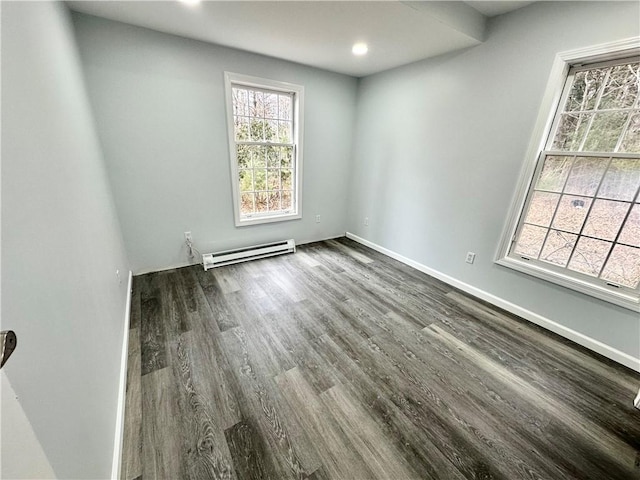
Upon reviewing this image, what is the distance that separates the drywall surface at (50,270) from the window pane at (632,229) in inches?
116

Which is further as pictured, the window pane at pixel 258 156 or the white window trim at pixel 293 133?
the window pane at pixel 258 156

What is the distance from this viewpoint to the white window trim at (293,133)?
8.69 feet

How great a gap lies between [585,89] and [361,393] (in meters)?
2.63

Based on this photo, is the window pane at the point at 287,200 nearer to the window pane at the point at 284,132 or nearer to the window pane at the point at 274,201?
the window pane at the point at 274,201

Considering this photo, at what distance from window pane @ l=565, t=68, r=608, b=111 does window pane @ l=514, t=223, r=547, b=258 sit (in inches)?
36.6

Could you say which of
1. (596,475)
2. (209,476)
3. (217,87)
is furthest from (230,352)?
(217,87)

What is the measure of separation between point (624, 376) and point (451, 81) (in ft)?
8.93

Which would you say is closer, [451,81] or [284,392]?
[284,392]

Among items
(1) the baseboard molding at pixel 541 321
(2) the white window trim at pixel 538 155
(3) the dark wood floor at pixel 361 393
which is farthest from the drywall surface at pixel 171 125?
(2) the white window trim at pixel 538 155

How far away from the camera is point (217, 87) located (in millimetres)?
2564

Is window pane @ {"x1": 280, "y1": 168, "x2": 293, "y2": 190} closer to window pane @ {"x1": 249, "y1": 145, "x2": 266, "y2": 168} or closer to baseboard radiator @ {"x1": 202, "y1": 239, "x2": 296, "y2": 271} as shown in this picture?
window pane @ {"x1": 249, "y1": 145, "x2": 266, "y2": 168}

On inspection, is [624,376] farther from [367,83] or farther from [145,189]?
[145,189]

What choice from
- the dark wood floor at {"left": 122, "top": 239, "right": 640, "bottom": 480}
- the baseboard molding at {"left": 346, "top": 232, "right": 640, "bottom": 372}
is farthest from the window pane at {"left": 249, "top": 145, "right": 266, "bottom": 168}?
the baseboard molding at {"left": 346, "top": 232, "right": 640, "bottom": 372}

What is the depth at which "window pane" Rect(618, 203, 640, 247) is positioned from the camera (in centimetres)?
167
